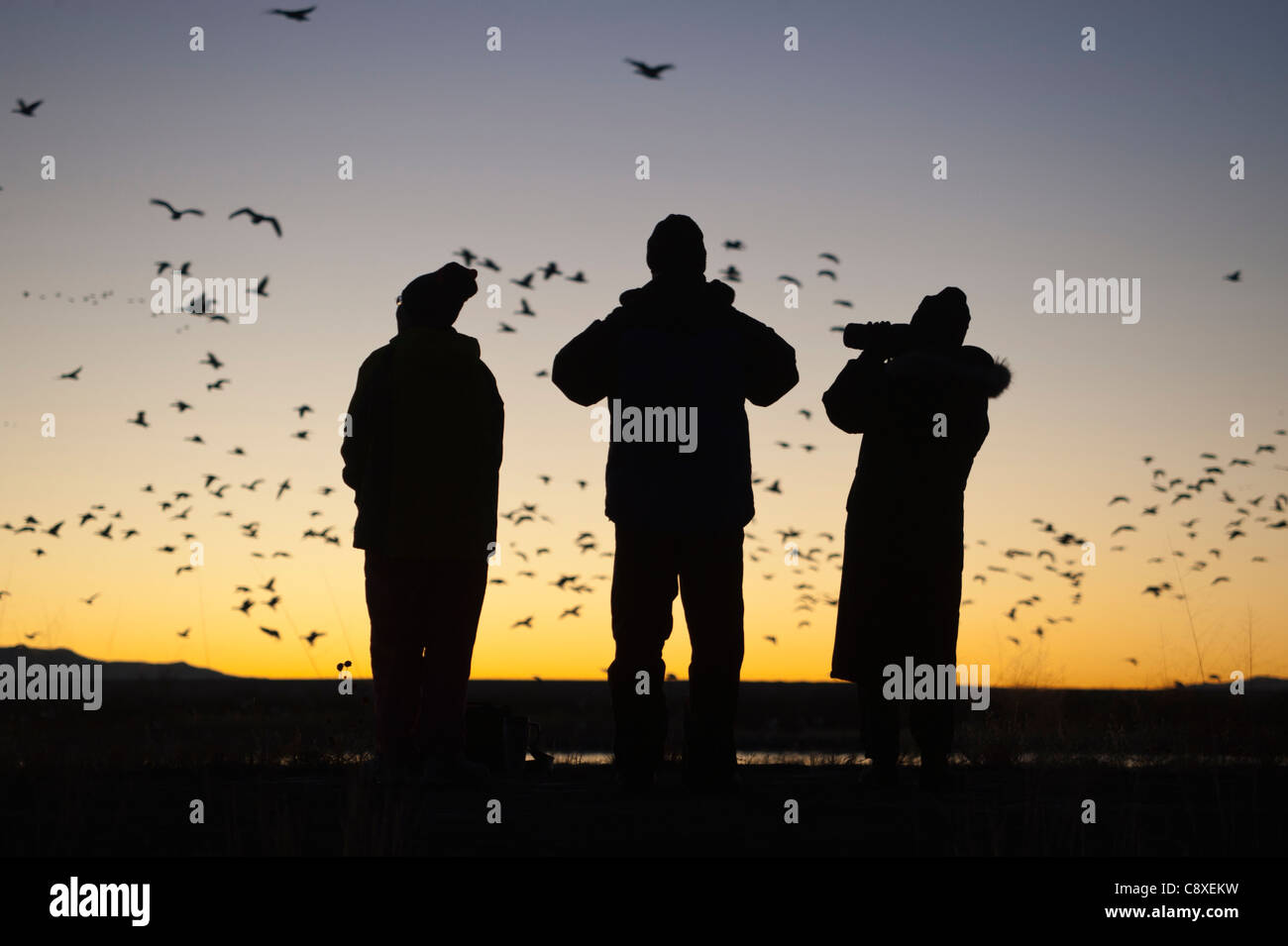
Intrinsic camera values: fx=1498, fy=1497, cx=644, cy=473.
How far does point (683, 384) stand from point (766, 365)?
38 cm

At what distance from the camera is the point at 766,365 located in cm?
642

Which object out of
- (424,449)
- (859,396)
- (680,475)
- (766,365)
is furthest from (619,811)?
(859,396)

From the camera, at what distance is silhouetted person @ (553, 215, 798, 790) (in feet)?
20.8

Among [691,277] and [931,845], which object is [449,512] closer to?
[691,277]

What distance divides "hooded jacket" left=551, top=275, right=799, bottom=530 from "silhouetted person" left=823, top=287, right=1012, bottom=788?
0.72m

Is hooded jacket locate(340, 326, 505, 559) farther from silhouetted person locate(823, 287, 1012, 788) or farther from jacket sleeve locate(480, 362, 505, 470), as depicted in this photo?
silhouetted person locate(823, 287, 1012, 788)

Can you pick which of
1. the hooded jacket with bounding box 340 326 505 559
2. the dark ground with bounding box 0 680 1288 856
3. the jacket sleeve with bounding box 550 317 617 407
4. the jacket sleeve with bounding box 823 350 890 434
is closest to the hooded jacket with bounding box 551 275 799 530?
the jacket sleeve with bounding box 550 317 617 407

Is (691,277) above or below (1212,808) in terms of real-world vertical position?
above

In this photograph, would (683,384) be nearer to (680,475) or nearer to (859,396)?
(680,475)

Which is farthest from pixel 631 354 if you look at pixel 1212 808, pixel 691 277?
pixel 1212 808
